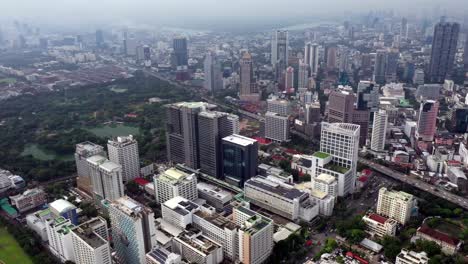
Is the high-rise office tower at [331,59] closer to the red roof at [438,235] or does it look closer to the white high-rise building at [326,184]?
the white high-rise building at [326,184]

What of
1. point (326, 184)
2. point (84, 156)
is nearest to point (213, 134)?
point (326, 184)

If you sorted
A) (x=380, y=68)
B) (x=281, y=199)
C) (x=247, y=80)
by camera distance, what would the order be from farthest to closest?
(x=380, y=68)
(x=247, y=80)
(x=281, y=199)

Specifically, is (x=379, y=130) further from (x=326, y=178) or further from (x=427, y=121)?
(x=326, y=178)

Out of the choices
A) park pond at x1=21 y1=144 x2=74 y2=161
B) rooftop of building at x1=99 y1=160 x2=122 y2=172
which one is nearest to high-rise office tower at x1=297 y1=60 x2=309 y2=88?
park pond at x1=21 y1=144 x2=74 y2=161

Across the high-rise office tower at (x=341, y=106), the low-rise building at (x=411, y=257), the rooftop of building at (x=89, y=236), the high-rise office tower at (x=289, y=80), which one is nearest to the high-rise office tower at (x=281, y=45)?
the high-rise office tower at (x=289, y=80)

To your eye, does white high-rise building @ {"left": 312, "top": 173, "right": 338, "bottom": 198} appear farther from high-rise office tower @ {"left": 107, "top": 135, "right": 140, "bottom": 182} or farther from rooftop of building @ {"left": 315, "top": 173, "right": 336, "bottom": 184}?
high-rise office tower @ {"left": 107, "top": 135, "right": 140, "bottom": 182}

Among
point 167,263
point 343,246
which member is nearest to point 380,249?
point 343,246
